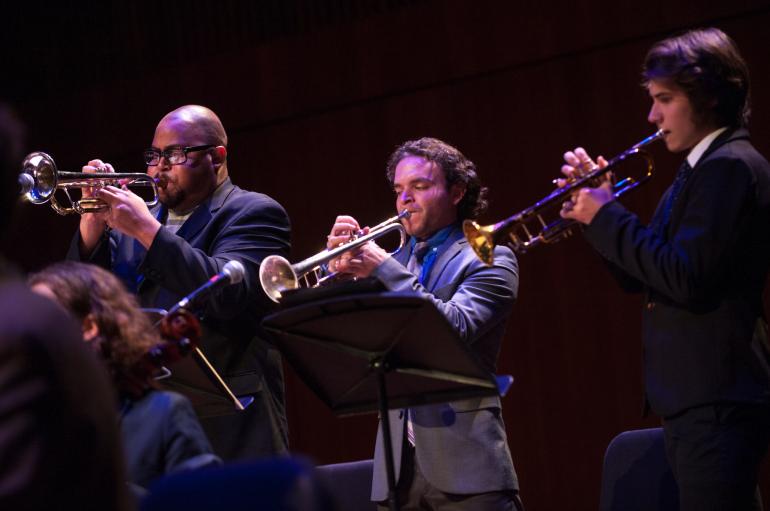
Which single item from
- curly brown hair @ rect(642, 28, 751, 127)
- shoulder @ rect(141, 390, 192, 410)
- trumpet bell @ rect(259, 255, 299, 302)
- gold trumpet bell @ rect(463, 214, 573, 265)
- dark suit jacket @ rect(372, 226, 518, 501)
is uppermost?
curly brown hair @ rect(642, 28, 751, 127)

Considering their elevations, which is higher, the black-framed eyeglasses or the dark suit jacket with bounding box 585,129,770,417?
→ the black-framed eyeglasses

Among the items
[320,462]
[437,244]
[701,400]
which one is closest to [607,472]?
[701,400]

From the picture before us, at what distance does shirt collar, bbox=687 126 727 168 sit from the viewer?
261cm

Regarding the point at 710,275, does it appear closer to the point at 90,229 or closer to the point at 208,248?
the point at 208,248

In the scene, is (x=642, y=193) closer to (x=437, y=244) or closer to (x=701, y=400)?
(x=437, y=244)

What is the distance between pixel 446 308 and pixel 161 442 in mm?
1334

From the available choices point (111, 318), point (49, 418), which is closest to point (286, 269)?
point (111, 318)

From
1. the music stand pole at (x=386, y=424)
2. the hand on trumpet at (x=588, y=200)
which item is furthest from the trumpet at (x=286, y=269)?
the hand on trumpet at (x=588, y=200)

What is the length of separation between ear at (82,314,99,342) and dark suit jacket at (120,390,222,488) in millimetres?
180

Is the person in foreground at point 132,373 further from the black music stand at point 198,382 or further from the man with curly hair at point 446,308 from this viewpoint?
the man with curly hair at point 446,308

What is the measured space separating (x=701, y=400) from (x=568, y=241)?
8.07 feet

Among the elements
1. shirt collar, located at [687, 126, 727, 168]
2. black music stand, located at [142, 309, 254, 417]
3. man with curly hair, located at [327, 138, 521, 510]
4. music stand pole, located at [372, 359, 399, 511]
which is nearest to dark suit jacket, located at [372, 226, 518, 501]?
man with curly hair, located at [327, 138, 521, 510]

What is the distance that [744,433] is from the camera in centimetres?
241

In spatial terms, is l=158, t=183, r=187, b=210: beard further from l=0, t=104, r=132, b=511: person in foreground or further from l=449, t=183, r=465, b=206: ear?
l=0, t=104, r=132, b=511: person in foreground
